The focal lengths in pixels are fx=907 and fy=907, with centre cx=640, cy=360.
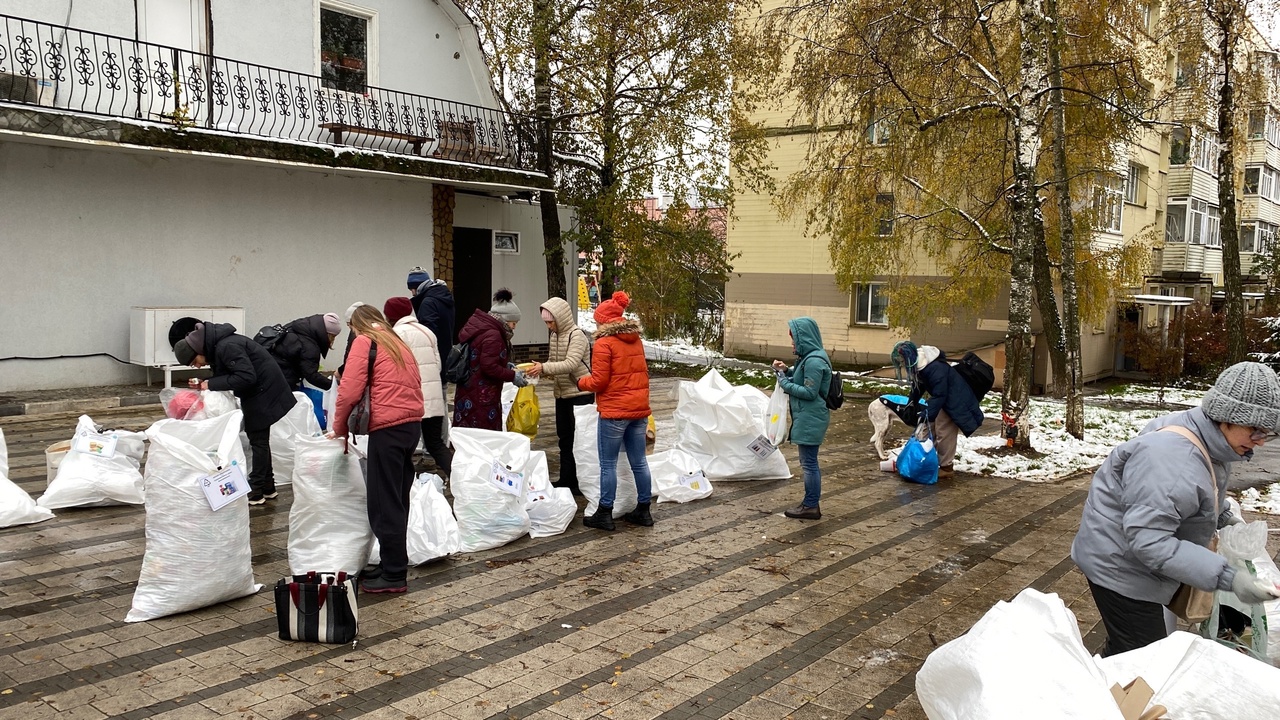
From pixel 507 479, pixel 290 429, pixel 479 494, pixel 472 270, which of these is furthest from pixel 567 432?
pixel 472 270

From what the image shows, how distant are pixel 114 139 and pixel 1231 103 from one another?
15.4 meters

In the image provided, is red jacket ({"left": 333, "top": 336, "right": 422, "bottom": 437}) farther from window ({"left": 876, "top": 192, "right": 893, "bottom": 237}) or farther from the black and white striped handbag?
window ({"left": 876, "top": 192, "right": 893, "bottom": 237})

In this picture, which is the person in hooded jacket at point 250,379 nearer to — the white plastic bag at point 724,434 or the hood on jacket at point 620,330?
the hood on jacket at point 620,330

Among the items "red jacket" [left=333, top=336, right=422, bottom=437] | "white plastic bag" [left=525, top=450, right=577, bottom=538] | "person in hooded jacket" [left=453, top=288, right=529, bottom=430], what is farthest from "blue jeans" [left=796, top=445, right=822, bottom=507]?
"red jacket" [left=333, top=336, right=422, bottom=437]

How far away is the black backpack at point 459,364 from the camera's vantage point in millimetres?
7164

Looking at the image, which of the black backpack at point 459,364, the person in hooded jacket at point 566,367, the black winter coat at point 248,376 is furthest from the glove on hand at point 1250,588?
the black winter coat at point 248,376

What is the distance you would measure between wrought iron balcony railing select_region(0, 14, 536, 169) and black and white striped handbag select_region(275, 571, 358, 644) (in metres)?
9.11

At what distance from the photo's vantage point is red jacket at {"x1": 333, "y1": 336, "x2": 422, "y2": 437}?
16.3 feet

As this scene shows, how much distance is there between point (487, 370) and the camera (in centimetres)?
718

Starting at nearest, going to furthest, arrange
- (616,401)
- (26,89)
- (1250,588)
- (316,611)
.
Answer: (1250,588)
(316,611)
(616,401)
(26,89)

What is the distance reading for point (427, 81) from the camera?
51.6ft

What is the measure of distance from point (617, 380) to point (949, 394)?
12.7ft

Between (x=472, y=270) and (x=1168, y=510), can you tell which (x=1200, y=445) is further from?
(x=472, y=270)

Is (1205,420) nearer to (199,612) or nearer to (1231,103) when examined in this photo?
(199,612)
